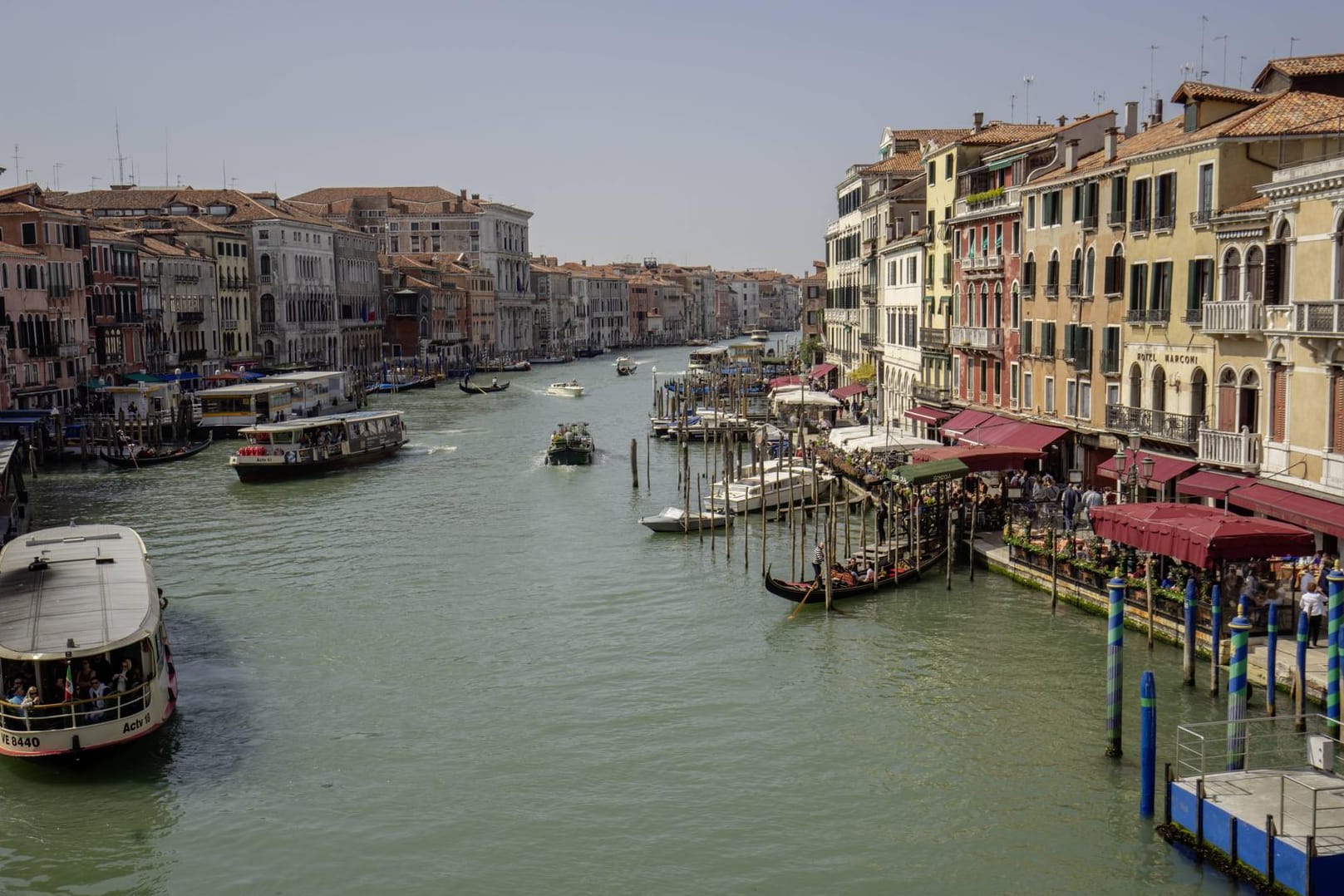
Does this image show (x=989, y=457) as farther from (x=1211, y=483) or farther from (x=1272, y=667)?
(x=1272, y=667)

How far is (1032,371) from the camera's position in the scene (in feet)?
87.8

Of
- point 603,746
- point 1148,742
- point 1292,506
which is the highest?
point 1292,506

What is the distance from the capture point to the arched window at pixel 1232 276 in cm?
1905

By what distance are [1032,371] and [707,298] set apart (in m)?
136

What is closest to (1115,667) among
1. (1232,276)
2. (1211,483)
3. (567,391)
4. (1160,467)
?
(1211,483)

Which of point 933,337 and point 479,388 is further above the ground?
point 933,337

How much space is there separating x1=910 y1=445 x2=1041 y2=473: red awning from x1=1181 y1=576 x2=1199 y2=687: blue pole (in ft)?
24.5

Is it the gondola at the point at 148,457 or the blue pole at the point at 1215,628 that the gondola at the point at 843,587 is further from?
the gondola at the point at 148,457

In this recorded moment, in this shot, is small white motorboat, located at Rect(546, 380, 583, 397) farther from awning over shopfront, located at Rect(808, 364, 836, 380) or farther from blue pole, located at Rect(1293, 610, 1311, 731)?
blue pole, located at Rect(1293, 610, 1311, 731)

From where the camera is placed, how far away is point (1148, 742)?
1203 centimetres

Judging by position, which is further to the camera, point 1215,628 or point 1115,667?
point 1215,628

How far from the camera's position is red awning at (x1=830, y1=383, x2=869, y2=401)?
4112 centimetres

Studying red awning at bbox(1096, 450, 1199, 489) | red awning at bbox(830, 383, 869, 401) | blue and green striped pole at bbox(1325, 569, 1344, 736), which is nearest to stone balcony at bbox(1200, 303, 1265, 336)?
red awning at bbox(1096, 450, 1199, 489)

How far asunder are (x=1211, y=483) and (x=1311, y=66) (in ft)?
23.0
